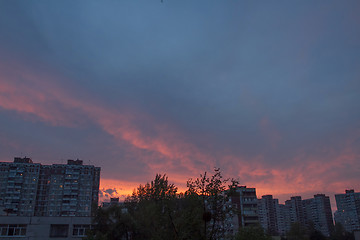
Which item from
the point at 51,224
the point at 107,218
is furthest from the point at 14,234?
the point at 107,218

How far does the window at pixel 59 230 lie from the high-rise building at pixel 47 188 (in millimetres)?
78793

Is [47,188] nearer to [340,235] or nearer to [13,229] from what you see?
[13,229]

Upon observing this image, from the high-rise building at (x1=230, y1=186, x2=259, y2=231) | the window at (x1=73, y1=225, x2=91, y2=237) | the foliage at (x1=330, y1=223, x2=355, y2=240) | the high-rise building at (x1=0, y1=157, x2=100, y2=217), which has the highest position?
the high-rise building at (x1=0, y1=157, x2=100, y2=217)

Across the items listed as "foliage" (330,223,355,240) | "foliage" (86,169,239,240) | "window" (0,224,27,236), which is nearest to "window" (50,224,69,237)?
"window" (0,224,27,236)

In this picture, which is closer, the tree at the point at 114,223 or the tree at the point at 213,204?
the tree at the point at 213,204

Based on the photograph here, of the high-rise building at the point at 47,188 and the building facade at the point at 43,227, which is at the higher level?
the high-rise building at the point at 47,188

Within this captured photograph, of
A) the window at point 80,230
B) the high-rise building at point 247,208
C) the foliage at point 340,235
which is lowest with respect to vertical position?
the foliage at point 340,235

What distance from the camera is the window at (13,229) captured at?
4419 cm

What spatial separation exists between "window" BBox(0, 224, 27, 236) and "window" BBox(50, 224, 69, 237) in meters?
4.01

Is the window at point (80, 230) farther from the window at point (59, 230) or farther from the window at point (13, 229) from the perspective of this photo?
the window at point (13, 229)

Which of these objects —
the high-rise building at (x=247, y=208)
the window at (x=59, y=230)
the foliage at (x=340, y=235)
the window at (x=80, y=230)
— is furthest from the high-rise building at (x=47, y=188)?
the foliage at (x=340, y=235)

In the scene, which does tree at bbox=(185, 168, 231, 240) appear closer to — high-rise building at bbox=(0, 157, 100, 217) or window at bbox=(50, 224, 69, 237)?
window at bbox=(50, 224, 69, 237)

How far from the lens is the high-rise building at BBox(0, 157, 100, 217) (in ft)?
400

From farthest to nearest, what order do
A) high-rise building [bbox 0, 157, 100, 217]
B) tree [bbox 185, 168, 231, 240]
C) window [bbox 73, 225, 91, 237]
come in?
high-rise building [bbox 0, 157, 100, 217], window [bbox 73, 225, 91, 237], tree [bbox 185, 168, 231, 240]
